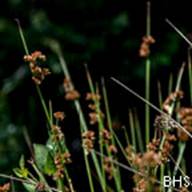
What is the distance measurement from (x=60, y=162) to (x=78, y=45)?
3.08 meters

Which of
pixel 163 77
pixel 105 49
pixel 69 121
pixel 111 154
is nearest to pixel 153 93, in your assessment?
pixel 163 77

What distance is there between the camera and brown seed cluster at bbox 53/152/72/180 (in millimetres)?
1478

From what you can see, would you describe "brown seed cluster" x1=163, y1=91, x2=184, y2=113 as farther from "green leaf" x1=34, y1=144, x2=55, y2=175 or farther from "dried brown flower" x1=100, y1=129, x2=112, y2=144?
"green leaf" x1=34, y1=144, x2=55, y2=175

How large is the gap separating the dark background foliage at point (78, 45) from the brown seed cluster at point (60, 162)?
268 centimetres

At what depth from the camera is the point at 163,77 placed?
4.50 meters

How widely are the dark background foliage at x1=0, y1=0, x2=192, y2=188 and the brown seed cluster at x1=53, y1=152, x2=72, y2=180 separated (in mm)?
2678

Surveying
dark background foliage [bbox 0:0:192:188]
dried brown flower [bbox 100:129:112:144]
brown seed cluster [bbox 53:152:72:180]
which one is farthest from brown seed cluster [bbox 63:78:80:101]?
dark background foliage [bbox 0:0:192:188]

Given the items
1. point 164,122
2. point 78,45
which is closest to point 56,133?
point 164,122

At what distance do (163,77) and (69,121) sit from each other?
3.23 feet

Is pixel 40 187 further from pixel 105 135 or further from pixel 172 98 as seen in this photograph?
pixel 172 98

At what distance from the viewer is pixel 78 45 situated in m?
4.55

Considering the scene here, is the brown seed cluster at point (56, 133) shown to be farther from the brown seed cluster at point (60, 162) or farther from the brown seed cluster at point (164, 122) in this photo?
the brown seed cluster at point (164, 122)

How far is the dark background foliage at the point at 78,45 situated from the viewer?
14.4ft

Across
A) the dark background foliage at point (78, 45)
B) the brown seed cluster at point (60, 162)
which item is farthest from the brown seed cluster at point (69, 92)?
the dark background foliage at point (78, 45)
